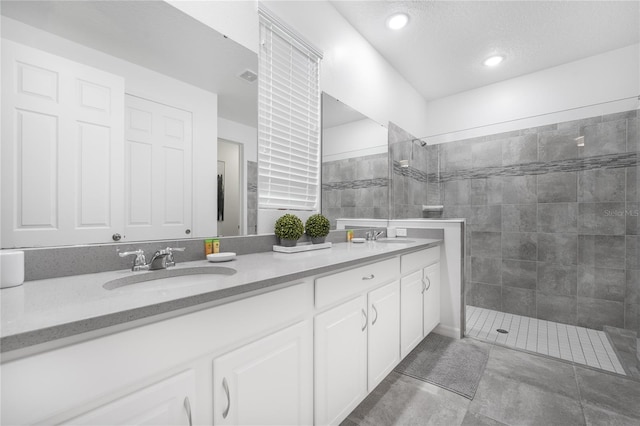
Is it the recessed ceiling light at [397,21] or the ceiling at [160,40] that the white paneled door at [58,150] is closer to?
the ceiling at [160,40]

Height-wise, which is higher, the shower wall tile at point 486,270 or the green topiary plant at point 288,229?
the green topiary plant at point 288,229

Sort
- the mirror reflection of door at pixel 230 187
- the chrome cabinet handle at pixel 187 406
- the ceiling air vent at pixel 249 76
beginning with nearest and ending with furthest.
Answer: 1. the chrome cabinet handle at pixel 187 406
2. the mirror reflection of door at pixel 230 187
3. the ceiling air vent at pixel 249 76

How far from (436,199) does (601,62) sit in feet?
6.63

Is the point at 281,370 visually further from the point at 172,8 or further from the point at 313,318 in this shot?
the point at 172,8

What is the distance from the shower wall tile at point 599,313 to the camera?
2.52 metres

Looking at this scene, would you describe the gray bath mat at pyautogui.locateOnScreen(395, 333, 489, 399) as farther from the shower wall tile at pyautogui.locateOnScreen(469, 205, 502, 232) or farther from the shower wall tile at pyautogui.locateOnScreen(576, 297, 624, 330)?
the shower wall tile at pyautogui.locateOnScreen(469, 205, 502, 232)

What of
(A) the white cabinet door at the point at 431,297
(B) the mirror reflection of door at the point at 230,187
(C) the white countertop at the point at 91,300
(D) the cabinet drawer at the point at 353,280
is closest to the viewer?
(C) the white countertop at the point at 91,300

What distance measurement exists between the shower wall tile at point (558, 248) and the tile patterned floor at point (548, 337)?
0.64 meters

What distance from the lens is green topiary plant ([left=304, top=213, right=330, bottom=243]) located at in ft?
5.98

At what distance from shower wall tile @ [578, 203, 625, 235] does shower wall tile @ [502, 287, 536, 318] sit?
2.67 feet

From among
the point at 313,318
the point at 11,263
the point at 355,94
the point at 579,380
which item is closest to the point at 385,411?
the point at 313,318

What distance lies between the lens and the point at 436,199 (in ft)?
11.5

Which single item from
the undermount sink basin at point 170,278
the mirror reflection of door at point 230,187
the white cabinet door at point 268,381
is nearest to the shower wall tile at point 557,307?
the white cabinet door at point 268,381

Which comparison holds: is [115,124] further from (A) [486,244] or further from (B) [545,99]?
(B) [545,99]
